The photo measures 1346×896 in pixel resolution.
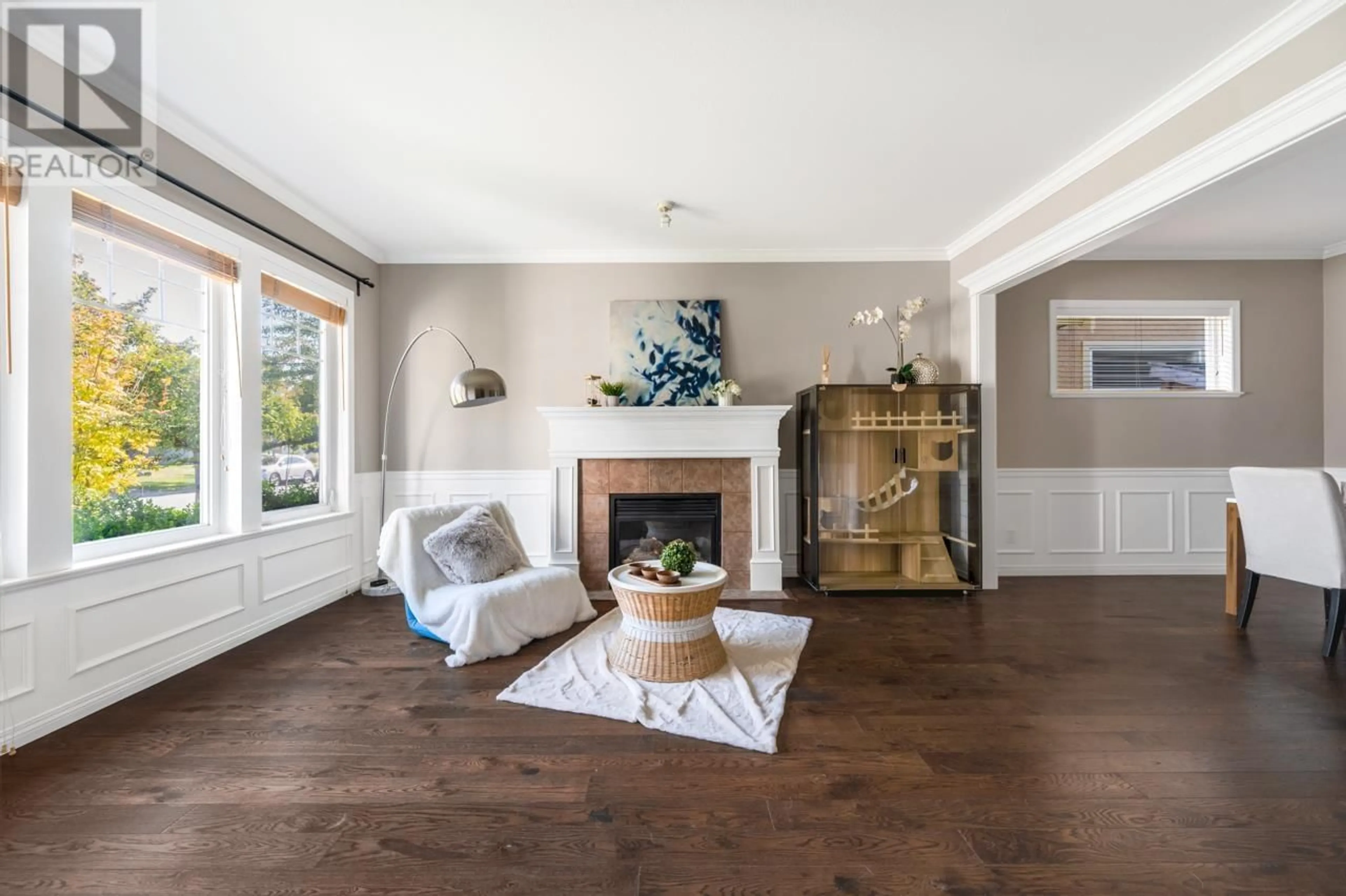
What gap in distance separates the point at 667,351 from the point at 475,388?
1.63m

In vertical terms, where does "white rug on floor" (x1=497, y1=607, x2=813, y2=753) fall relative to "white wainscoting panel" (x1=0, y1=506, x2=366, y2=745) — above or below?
below

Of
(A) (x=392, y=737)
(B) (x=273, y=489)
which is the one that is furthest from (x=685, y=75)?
(B) (x=273, y=489)

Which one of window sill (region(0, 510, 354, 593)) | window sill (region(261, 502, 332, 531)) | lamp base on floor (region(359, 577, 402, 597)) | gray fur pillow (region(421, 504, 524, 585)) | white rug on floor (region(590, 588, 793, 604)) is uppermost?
window sill (region(261, 502, 332, 531))

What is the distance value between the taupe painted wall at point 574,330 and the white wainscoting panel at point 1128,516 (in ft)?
4.96

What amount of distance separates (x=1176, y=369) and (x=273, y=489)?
22.7ft

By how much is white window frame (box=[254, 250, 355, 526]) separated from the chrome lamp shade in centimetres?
126

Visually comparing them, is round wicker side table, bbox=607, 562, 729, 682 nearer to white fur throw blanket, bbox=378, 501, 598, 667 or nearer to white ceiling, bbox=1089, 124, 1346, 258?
white fur throw blanket, bbox=378, 501, 598, 667

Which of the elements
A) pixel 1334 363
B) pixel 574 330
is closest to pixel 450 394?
pixel 574 330

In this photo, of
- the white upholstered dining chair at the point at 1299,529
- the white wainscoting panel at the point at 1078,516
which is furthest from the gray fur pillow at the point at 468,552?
the white wainscoting panel at the point at 1078,516

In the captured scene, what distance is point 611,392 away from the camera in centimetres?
426

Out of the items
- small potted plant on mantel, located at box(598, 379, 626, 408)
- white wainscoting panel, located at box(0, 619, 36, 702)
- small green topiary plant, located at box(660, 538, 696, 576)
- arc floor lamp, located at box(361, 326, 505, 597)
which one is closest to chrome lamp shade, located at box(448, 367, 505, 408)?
arc floor lamp, located at box(361, 326, 505, 597)

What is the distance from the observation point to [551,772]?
6.23ft

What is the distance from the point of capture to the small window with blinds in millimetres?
4570

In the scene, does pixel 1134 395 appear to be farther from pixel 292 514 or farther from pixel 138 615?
pixel 138 615
